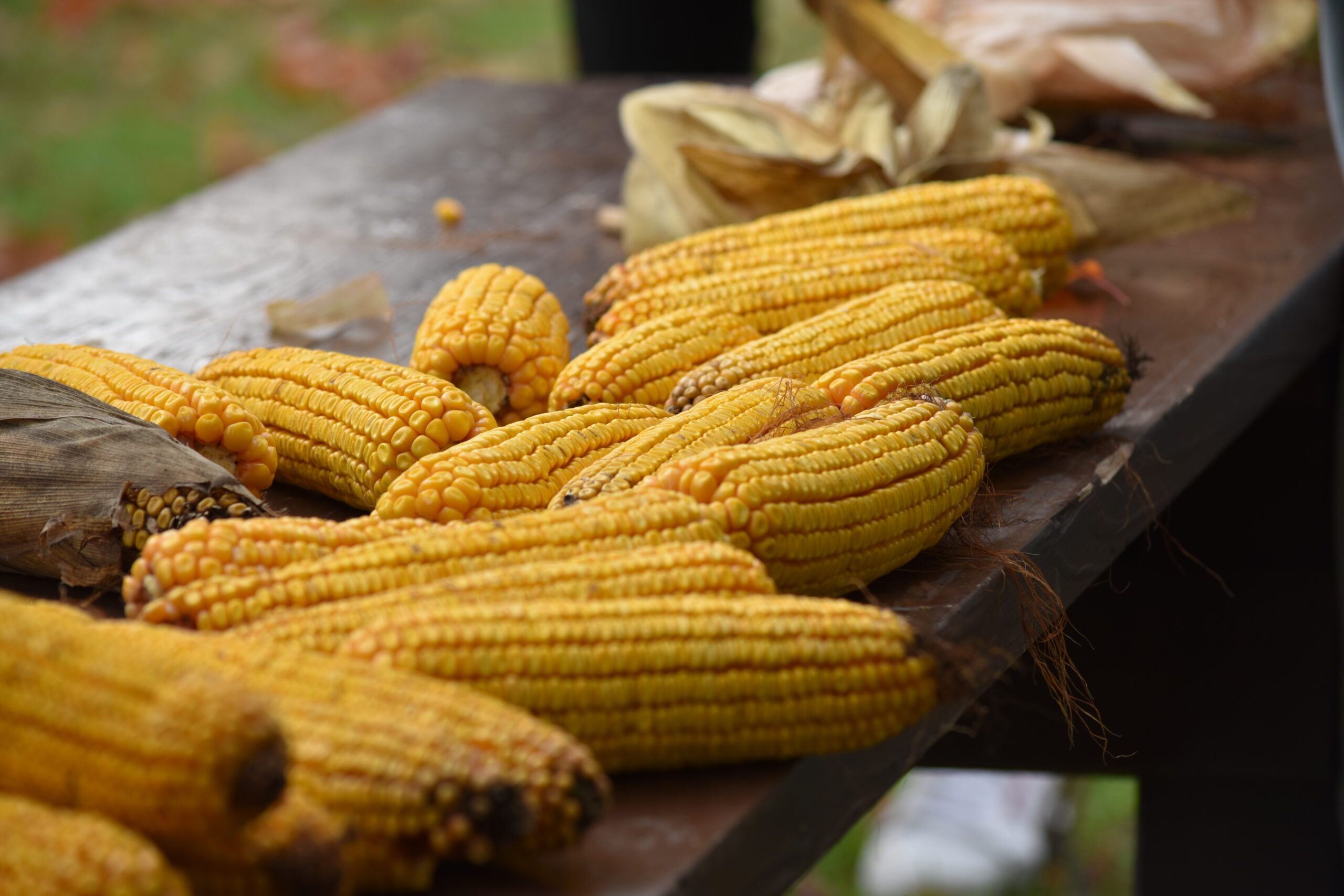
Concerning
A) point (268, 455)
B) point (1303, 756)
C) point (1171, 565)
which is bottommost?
point (1303, 756)

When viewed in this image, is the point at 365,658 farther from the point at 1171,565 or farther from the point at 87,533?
the point at 1171,565

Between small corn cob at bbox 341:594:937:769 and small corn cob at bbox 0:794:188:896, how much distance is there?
21 centimetres

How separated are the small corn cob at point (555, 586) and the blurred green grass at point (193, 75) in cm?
526

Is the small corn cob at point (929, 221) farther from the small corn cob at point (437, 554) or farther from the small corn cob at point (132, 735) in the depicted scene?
the small corn cob at point (132, 735)

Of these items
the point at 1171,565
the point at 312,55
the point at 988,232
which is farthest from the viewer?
the point at 312,55

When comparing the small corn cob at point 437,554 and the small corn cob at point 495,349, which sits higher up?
the small corn cob at point 437,554

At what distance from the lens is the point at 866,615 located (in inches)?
37.0

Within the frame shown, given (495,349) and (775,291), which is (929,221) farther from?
(495,349)

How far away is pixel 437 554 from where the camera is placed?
997 millimetres

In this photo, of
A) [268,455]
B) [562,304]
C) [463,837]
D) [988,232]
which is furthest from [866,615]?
[562,304]

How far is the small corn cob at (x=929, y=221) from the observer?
1.79m

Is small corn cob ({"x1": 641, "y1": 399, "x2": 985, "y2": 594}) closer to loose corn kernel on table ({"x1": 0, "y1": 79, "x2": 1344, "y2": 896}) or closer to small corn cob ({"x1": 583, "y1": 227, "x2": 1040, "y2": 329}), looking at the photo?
loose corn kernel on table ({"x1": 0, "y1": 79, "x2": 1344, "y2": 896})

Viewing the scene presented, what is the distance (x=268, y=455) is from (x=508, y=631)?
561 mm

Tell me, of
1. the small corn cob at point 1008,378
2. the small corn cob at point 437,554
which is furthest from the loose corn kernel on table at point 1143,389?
the small corn cob at point 437,554
